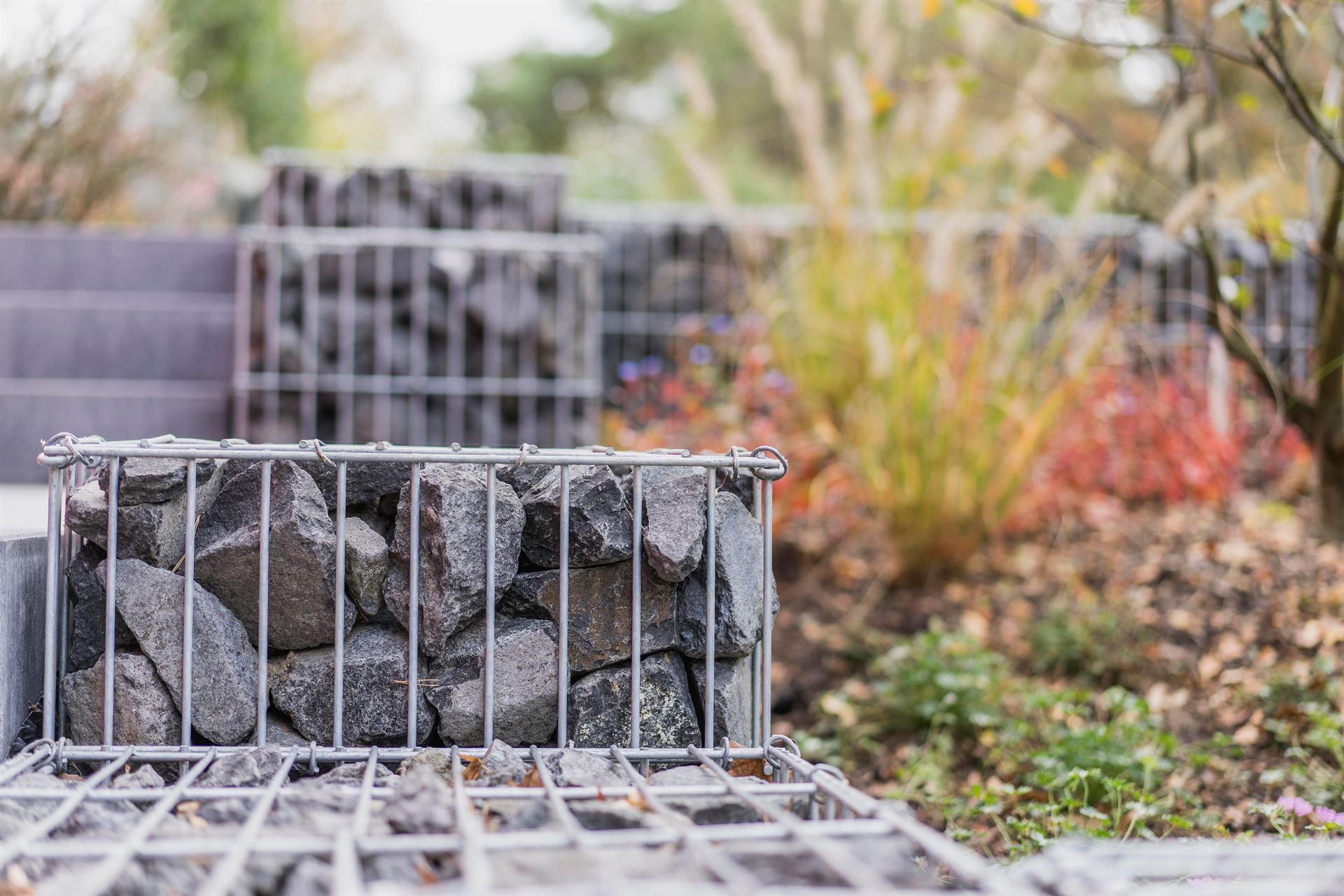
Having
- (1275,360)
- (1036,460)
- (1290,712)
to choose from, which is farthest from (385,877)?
(1275,360)

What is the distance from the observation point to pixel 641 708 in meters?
1.41

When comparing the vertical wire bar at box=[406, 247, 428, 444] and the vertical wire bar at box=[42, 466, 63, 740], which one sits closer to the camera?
the vertical wire bar at box=[42, 466, 63, 740]

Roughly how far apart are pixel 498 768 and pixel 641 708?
0.24m

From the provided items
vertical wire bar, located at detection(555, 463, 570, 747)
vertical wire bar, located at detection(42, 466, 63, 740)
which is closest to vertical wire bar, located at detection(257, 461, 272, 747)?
vertical wire bar, located at detection(42, 466, 63, 740)

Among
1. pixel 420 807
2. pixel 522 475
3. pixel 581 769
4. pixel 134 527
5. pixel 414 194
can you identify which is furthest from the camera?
pixel 414 194

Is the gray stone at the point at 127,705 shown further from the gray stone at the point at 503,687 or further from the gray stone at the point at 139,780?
the gray stone at the point at 503,687

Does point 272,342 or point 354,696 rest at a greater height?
point 272,342

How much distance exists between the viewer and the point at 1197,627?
104 inches

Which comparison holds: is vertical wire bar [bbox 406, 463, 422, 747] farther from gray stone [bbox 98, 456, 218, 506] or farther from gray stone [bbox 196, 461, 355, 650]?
gray stone [bbox 98, 456, 218, 506]

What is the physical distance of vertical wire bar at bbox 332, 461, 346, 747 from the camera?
1312 millimetres

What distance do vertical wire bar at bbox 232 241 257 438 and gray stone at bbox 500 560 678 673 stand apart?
238cm

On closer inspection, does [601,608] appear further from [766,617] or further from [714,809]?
[714,809]

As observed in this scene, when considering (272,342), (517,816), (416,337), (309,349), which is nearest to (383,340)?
(416,337)

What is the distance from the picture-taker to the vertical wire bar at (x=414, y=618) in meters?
1.32
